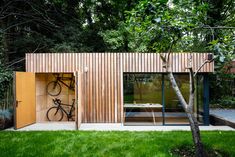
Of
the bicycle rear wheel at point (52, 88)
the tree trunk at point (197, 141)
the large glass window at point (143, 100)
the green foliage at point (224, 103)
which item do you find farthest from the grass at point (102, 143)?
the green foliage at point (224, 103)

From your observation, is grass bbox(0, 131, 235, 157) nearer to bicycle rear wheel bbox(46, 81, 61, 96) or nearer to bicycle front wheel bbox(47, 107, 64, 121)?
bicycle front wheel bbox(47, 107, 64, 121)

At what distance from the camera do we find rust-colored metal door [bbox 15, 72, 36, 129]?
8906mm

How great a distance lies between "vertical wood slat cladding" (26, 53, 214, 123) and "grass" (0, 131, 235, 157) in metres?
2.17

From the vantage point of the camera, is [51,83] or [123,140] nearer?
[123,140]

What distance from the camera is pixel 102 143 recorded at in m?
6.89

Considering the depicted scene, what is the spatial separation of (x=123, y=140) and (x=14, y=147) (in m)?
2.74

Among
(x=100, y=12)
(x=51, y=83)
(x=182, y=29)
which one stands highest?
(x=100, y=12)

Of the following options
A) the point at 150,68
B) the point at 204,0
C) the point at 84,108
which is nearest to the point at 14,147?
the point at 84,108

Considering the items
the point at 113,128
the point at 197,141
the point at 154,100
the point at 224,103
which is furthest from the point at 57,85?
the point at 224,103

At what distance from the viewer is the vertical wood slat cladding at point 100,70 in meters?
10.2

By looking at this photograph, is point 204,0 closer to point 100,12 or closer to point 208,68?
point 100,12

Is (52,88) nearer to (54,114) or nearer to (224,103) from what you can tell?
(54,114)

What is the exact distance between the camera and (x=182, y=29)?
552cm

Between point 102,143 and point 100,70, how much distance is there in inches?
156
